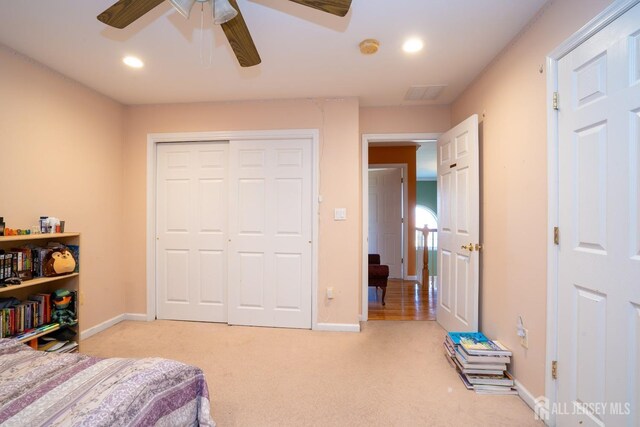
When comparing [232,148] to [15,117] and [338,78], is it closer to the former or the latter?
[338,78]

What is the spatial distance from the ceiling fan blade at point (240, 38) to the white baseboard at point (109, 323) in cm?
290

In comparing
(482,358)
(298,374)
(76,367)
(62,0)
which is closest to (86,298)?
(76,367)

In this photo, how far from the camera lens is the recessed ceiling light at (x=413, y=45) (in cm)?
195

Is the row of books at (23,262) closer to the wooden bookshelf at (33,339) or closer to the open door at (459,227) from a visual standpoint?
the wooden bookshelf at (33,339)

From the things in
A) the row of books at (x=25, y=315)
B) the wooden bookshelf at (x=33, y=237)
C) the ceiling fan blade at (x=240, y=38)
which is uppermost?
the ceiling fan blade at (x=240, y=38)

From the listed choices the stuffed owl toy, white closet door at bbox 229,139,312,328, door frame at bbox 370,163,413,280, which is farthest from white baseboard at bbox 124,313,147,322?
door frame at bbox 370,163,413,280

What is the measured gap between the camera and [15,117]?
2.09 metres

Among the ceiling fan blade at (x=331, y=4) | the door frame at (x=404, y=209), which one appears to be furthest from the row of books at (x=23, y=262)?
the door frame at (x=404, y=209)

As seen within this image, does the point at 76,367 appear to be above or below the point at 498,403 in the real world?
above

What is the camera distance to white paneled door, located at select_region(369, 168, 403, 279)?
5.27 m

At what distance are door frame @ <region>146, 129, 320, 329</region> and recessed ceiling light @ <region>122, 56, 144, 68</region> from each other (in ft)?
2.74

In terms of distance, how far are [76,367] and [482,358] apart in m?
2.35

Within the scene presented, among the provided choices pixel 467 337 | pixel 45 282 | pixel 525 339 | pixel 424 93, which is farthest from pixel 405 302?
pixel 45 282

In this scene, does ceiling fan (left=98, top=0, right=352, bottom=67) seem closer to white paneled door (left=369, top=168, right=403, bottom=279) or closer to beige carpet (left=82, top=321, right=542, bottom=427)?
beige carpet (left=82, top=321, right=542, bottom=427)
